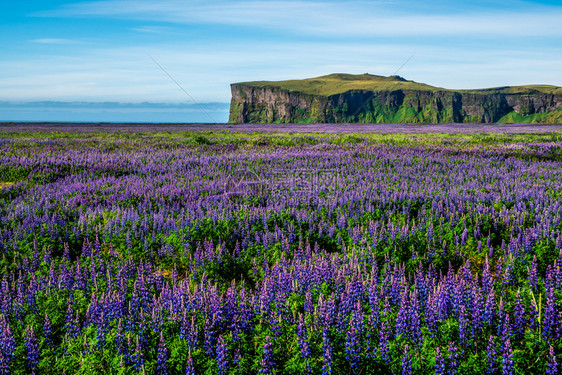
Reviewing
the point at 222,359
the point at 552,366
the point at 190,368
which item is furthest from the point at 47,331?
the point at 552,366

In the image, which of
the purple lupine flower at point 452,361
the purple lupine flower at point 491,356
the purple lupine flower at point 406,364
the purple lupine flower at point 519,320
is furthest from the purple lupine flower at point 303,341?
the purple lupine flower at point 519,320

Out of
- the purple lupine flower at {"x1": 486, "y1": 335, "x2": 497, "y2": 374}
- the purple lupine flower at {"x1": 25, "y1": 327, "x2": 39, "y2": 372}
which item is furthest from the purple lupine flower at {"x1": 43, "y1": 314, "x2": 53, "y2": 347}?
the purple lupine flower at {"x1": 486, "y1": 335, "x2": 497, "y2": 374}

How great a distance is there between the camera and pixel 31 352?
11.9 ft

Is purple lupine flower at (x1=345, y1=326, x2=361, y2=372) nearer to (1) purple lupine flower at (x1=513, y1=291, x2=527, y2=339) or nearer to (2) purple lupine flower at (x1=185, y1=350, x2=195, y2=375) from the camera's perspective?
(2) purple lupine flower at (x1=185, y1=350, x2=195, y2=375)

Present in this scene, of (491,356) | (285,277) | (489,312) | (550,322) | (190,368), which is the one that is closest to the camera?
(190,368)

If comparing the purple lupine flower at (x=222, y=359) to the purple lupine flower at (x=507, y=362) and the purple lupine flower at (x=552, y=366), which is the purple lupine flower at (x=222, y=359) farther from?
the purple lupine flower at (x=552, y=366)

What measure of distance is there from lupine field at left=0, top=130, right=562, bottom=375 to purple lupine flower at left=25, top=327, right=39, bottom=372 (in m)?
0.02

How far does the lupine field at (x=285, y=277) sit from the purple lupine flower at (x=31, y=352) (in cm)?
2

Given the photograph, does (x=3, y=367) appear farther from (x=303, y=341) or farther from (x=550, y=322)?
(x=550, y=322)

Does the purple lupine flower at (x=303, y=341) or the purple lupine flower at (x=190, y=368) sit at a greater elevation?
the purple lupine flower at (x=303, y=341)

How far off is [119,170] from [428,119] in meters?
195

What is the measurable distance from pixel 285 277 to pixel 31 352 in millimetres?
2626

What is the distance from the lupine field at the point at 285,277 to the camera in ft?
11.6

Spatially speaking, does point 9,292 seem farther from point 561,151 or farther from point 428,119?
point 428,119
